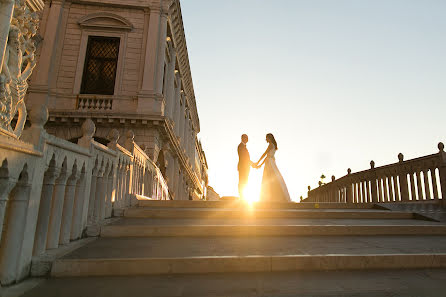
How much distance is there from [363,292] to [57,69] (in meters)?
17.6

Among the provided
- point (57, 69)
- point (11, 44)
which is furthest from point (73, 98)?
point (11, 44)

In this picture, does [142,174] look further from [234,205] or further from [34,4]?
[34,4]

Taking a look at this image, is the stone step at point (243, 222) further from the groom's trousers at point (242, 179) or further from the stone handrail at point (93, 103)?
the stone handrail at point (93, 103)

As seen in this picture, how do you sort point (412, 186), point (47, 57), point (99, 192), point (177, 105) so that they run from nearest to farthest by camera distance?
point (99, 192), point (412, 186), point (47, 57), point (177, 105)

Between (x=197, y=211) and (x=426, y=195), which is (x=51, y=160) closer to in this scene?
(x=197, y=211)

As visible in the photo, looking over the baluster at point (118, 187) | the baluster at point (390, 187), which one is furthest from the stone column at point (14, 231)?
the baluster at point (390, 187)

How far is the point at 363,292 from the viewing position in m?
2.25

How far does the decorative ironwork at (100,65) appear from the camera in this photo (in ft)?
50.6

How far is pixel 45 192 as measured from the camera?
2936mm

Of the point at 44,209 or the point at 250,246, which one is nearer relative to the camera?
the point at 44,209

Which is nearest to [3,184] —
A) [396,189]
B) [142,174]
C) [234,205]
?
[142,174]

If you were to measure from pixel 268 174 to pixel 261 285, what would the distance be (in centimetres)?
611

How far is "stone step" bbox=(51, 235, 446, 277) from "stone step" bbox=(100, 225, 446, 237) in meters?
0.23

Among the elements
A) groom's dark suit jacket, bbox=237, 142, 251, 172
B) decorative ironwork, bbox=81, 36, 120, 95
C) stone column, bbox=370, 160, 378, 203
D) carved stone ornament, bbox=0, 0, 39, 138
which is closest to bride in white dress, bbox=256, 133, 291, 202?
groom's dark suit jacket, bbox=237, 142, 251, 172
